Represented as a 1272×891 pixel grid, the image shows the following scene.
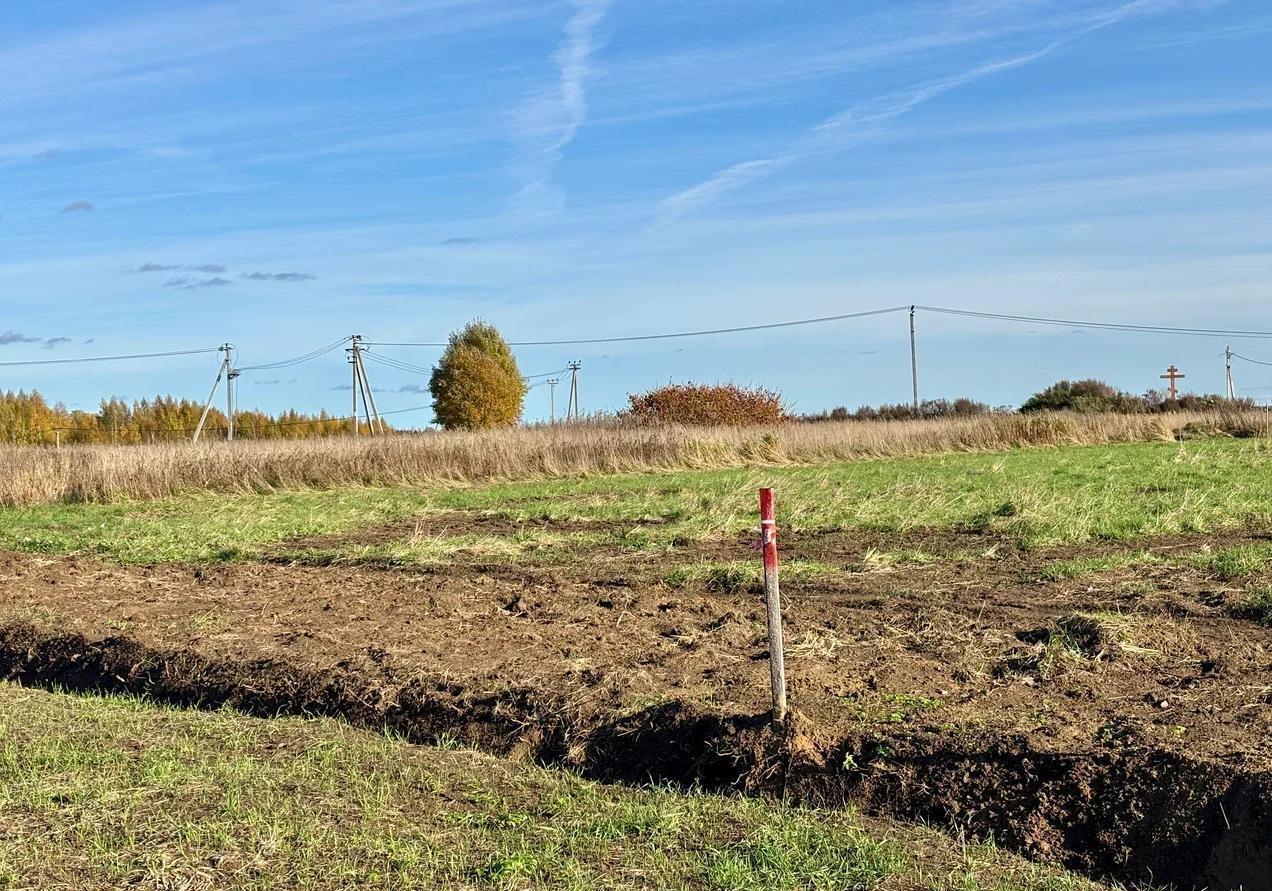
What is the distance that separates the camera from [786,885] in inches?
187

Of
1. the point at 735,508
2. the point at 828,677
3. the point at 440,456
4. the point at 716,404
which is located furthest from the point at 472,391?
the point at 828,677

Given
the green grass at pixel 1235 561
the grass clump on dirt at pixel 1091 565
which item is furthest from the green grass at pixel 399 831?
the green grass at pixel 1235 561

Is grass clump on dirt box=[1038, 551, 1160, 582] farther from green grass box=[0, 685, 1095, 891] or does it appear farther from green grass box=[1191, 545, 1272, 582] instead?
green grass box=[0, 685, 1095, 891]

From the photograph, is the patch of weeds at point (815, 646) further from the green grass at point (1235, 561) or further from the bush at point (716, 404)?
the bush at point (716, 404)

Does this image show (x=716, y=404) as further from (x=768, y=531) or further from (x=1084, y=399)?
(x=768, y=531)

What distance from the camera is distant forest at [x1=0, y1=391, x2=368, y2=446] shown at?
6097 cm

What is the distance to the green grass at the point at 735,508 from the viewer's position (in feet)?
49.0

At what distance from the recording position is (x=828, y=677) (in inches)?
286

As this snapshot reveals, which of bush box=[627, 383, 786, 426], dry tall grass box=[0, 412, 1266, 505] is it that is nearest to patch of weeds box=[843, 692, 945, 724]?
dry tall grass box=[0, 412, 1266, 505]

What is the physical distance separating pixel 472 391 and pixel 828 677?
4963 cm

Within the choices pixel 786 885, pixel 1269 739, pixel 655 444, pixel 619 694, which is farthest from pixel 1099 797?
pixel 655 444

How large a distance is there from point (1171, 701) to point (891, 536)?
795cm

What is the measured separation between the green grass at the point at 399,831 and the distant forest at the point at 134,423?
55761 mm

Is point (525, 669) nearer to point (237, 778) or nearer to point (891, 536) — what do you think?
Result: point (237, 778)
